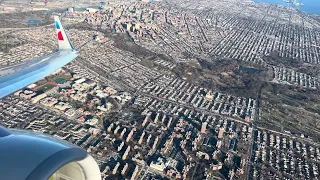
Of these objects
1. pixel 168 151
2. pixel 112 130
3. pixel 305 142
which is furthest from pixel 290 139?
pixel 112 130

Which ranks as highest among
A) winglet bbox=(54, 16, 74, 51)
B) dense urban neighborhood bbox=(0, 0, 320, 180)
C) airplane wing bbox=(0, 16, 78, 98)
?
winglet bbox=(54, 16, 74, 51)

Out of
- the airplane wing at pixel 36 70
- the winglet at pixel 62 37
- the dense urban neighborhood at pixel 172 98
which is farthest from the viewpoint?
the dense urban neighborhood at pixel 172 98

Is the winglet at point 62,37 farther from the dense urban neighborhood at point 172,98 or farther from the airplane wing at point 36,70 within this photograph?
the dense urban neighborhood at point 172,98

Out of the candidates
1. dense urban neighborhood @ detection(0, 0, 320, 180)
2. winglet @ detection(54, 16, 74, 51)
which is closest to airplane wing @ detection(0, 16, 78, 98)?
winglet @ detection(54, 16, 74, 51)

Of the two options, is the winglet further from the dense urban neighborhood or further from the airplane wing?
the dense urban neighborhood

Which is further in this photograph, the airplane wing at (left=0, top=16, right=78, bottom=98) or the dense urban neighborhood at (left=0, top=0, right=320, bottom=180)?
Answer: the dense urban neighborhood at (left=0, top=0, right=320, bottom=180)

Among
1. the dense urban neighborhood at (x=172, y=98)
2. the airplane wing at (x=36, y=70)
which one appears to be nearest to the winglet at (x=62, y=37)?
the airplane wing at (x=36, y=70)

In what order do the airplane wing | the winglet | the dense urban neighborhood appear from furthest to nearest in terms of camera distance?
the dense urban neighborhood → the winglet → the airplane wing

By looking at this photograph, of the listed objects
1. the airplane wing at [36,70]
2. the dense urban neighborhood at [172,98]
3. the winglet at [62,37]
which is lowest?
the dense urban neighborhood at [172,98]

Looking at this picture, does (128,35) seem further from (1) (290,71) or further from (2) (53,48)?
(1) (290,71)
